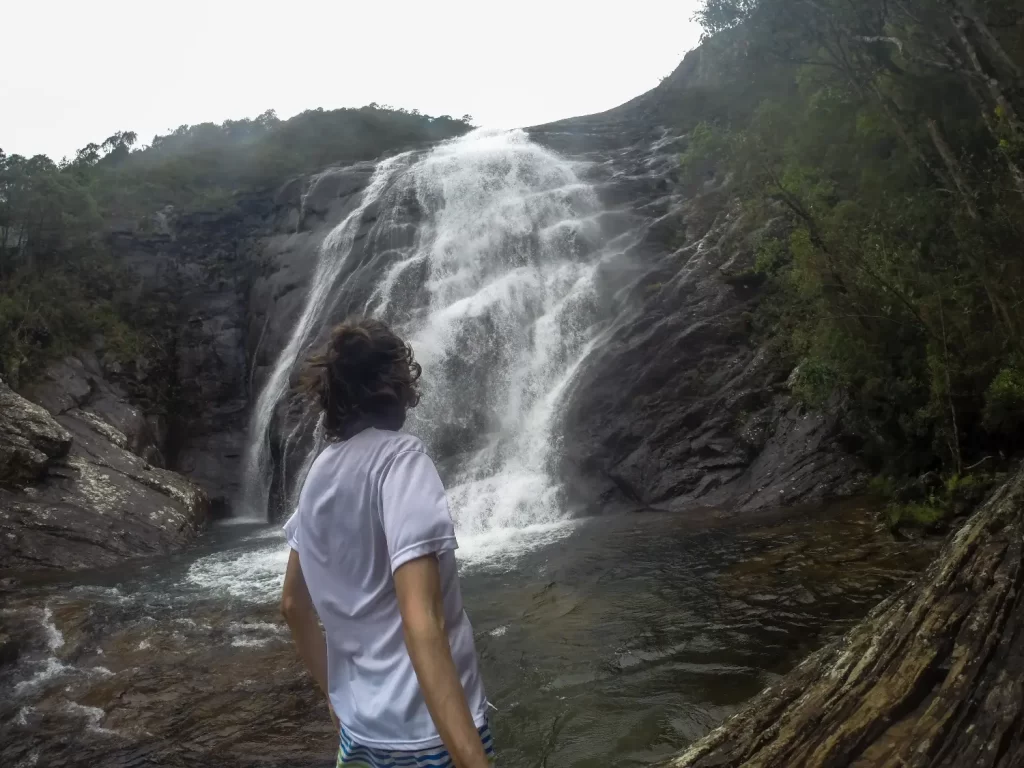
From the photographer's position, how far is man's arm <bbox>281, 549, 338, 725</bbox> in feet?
6.59

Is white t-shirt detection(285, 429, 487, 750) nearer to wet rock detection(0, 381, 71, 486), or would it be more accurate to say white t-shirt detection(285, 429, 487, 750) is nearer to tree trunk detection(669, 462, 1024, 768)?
tree trunk detection(669, 462, 1024, 768)

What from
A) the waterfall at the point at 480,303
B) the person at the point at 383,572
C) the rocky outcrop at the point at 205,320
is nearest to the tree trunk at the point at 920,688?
the person at the point at 383,572

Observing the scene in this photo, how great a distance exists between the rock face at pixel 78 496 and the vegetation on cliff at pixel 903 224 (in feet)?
38.8

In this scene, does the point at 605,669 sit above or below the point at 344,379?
below

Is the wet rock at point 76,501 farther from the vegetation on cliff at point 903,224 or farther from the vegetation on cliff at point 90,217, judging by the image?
the vegetation on cliff at point 903,224

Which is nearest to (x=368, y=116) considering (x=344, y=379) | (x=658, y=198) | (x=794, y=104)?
(x=658, y=198)

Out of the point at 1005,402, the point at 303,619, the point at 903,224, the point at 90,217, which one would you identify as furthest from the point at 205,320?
the point at 303,619

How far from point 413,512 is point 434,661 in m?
0.29

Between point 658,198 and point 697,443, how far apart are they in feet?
33.4

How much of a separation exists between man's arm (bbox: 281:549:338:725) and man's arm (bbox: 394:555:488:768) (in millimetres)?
615

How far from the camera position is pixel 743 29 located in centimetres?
1333

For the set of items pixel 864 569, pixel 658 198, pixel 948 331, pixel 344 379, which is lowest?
pixel 864 569

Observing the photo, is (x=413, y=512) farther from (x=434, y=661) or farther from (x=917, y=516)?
(x=917, y=516)

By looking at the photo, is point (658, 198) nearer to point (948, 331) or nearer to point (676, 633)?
point (948, 331)
